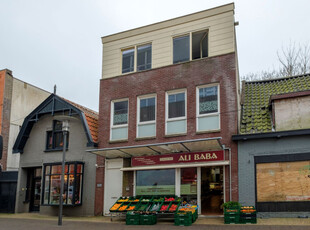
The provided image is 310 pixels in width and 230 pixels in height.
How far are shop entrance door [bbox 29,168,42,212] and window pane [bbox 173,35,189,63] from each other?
422 inches

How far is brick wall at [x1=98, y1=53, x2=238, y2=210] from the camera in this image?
15305 millimetres

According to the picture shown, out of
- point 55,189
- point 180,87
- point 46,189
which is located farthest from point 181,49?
point 46,189

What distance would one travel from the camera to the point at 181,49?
17469mm

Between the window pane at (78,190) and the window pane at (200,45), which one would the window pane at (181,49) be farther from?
the window pane at (78,190)

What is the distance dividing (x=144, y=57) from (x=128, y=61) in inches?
39.4

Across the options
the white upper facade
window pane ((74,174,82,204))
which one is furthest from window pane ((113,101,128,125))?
window pane ((74,174,82,204))

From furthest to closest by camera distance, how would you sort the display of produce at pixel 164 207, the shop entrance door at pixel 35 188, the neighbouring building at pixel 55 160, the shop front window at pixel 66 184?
the shop entrance door at pixel 35 188
the neighbouring building at pixel 55 160
the shop front window at pixel 66 184
the display of produce at pixel 164 207

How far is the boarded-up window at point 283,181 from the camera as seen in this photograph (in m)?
13.5

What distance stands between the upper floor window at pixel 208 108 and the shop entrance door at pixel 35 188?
10769 mm

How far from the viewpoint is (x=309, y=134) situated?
13594mm

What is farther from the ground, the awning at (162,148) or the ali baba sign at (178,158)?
the awning at (162,148)

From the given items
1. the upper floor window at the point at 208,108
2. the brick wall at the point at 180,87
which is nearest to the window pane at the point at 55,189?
the brick wall at the point at 180,87

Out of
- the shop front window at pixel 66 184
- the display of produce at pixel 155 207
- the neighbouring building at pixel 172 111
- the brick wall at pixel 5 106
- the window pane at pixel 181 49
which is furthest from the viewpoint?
the brick wall at pixel 5 106

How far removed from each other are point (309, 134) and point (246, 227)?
452 cm
